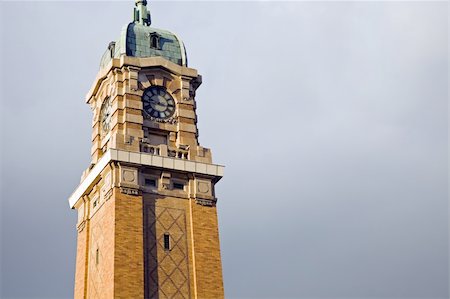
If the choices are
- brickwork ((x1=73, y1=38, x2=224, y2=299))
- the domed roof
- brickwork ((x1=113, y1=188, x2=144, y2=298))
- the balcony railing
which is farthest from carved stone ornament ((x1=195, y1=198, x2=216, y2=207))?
the domed roof

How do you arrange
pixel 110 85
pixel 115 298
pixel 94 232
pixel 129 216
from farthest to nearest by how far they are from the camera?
pixel 110 85 < pixel 94 232 < pixel 129 216 < pixel 115 298

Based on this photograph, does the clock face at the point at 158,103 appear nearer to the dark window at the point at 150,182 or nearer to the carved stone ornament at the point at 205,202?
the dark window at the point at 150,182

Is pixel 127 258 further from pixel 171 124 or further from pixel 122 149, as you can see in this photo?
pixel 171 124

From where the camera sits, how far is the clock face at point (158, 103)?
203ft

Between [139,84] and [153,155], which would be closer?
[153,155]

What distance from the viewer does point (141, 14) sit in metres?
68.9

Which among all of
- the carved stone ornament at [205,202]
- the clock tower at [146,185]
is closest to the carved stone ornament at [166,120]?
the clock tower at [146,185]

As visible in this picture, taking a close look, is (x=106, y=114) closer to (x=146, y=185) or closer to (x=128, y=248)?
(x=146, y=185)

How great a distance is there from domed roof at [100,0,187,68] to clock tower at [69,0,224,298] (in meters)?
0.10

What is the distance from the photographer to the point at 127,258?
54000mm

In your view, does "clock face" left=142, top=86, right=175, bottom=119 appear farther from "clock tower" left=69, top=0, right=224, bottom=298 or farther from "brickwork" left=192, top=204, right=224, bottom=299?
"brickwork" left=192, top=204, right=224, bottom=299

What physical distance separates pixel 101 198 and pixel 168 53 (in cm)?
1346

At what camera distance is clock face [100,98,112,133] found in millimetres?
63147

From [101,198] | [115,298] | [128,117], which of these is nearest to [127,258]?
[115,298]
